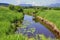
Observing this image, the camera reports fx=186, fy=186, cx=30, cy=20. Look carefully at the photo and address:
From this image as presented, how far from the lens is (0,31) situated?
17.2 m

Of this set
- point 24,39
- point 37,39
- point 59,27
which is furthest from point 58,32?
point 24,39

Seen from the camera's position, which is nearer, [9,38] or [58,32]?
[9,38]

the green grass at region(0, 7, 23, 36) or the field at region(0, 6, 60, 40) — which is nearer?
the field at region(0, 6, 60, 40)

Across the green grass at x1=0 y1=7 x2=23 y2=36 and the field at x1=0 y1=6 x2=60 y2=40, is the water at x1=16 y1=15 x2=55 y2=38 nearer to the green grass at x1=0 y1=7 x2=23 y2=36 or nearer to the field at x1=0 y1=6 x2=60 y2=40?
the field at x1=0 y1=6 x2=60 y2=40

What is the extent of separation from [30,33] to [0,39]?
8877mm

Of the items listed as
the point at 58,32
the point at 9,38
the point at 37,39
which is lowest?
the point at 58,32

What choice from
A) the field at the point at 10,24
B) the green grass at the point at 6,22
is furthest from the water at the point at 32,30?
the green grass at the point at 6,22

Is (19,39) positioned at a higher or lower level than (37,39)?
higher

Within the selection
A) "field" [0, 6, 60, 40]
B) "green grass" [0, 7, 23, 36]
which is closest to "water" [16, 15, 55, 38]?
"field" [0, 6, 60, 40]

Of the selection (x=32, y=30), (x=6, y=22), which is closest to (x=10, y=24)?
(x=6, y=22)

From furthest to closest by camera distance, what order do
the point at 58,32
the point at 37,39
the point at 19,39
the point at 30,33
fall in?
the point at 58,32
the point at 30,33
the point at 37,39
the point at 19,39

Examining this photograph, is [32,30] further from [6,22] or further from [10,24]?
[6,22]

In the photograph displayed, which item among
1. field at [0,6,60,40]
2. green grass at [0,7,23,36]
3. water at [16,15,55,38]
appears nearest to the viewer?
field at [0,6,60,40]

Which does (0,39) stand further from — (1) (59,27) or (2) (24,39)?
(1) (59,27)
